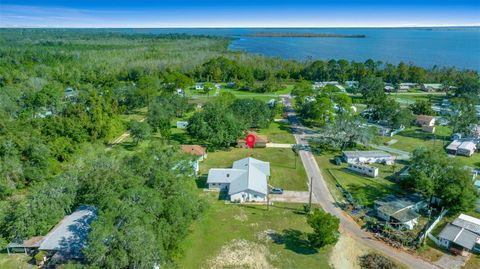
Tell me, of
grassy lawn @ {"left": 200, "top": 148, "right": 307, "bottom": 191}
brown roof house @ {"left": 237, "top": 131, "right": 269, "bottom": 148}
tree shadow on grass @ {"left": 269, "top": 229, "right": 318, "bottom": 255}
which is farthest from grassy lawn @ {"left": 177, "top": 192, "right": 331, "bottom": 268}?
brown roof house @ {"left": 237, "top": 131, "right": 269, "bottom": 148}

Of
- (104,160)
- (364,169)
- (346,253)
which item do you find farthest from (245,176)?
(364,169)

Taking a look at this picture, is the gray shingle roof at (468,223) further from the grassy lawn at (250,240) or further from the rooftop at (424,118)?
the rooftop at (424,118)

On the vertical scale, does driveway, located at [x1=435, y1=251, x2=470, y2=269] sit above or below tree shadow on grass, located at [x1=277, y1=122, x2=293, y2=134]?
below

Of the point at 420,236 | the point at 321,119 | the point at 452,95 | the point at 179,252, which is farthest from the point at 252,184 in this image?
the point at 452,95

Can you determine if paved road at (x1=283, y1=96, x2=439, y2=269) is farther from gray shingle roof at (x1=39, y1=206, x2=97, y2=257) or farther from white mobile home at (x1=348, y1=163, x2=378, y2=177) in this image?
gray shingle roof at (x1=39, y1=206, x2=97, y2=257)

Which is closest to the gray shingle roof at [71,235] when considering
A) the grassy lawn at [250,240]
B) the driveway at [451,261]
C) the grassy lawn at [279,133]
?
the grassy lawn at [250,240]
